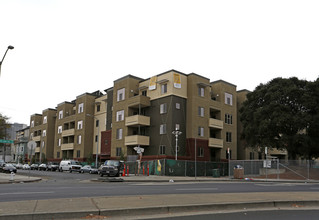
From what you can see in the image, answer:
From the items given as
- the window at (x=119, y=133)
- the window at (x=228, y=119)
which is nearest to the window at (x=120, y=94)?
the window at (x=119, y=133)

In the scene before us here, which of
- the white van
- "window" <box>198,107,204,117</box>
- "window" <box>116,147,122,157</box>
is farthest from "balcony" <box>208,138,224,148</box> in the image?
the white van

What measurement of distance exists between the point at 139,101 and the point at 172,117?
18.9 ft

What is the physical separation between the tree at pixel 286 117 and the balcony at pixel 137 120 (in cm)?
1431

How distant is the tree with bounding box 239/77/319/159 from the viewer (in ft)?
129

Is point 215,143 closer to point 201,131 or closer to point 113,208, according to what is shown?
point 201,131

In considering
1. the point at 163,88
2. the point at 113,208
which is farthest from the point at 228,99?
the point at 113,208

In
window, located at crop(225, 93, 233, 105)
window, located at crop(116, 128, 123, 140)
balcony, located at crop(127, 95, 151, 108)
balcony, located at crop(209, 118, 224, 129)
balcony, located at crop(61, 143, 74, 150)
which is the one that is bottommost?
balcony, located at crop(61, 143, 74, 150)

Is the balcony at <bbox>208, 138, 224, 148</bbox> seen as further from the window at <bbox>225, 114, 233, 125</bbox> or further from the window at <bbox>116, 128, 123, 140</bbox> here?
the window at <bbox>116, 128, 123, 140</bbox>

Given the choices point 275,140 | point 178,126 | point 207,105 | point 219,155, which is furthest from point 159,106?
point 275,140

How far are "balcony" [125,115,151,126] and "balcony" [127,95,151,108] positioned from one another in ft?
6.18

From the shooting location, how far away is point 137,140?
46.4 metres

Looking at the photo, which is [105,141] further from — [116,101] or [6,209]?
[6,209]

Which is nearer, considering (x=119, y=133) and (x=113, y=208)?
(x=113, y=208)

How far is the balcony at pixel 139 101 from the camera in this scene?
1875 inches
